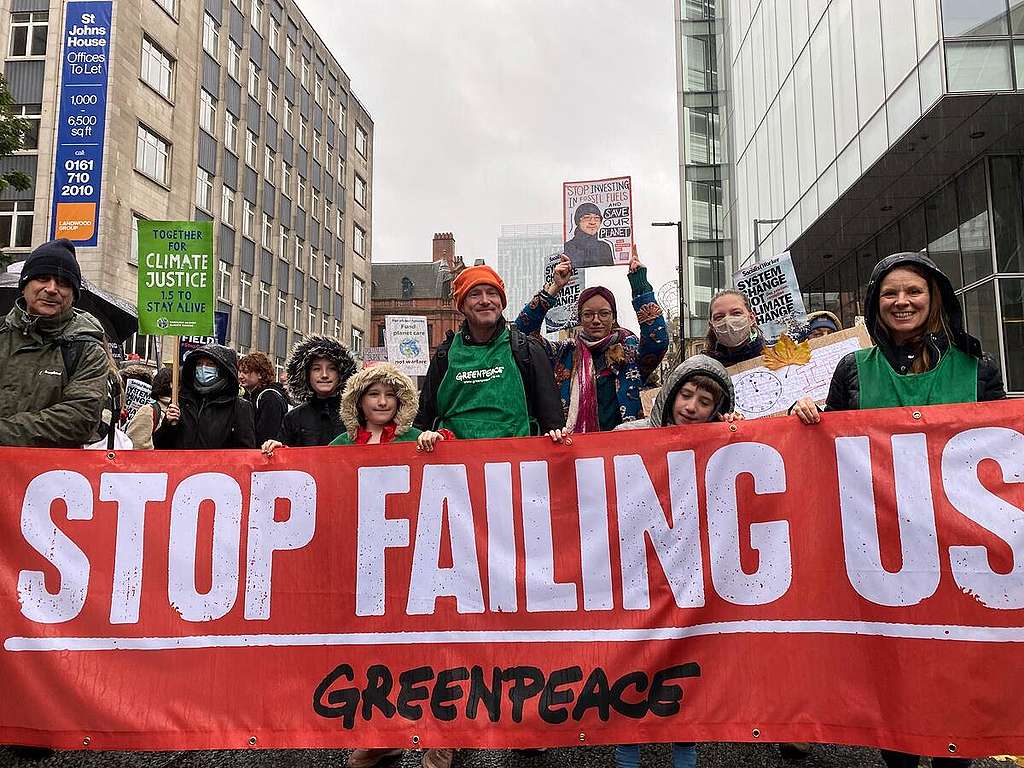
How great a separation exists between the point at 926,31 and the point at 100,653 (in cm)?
1423

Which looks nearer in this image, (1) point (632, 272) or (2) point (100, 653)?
(2) point (100, 653)

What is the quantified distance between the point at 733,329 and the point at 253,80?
36.6 metres

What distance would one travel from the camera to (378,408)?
12.4ft

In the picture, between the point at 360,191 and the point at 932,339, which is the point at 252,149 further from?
the point at 932,339

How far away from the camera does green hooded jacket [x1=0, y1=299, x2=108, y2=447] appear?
3596mm

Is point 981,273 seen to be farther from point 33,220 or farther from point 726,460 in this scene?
point 33,220

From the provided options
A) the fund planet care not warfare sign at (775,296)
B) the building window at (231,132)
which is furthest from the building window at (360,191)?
the fund planet care not warfare sign at (775,296)

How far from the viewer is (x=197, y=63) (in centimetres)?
3006

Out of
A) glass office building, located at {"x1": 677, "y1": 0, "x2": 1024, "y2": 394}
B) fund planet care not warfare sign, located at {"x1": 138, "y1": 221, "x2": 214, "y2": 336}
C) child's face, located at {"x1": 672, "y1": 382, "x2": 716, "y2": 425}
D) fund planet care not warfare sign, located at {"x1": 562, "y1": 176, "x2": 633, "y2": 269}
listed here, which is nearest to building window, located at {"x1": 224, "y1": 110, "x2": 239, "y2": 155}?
glass office building, located at {"x1": 677, "y1": 0, "x2": 1024, "y2": 394}

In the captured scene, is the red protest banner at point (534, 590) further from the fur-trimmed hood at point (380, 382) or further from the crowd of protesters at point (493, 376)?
the fur-trimmed hood at point (380, 382)

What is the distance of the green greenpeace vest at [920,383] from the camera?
2.98m

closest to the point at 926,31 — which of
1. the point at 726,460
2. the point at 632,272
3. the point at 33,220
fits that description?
the point at 632,272

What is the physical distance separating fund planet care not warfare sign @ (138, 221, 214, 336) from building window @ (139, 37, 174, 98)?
76.1 ft

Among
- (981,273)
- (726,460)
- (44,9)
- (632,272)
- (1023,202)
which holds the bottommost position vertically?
(726,460)
